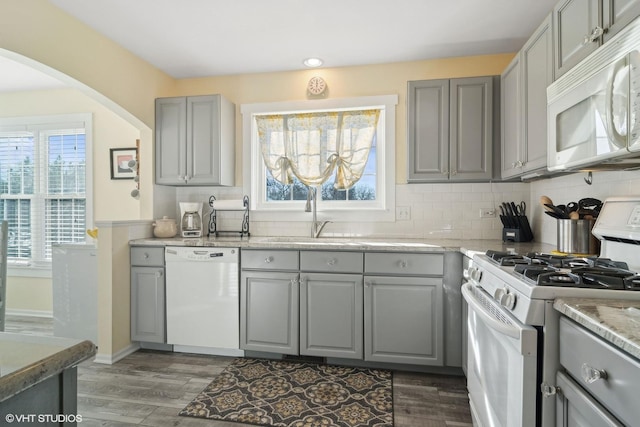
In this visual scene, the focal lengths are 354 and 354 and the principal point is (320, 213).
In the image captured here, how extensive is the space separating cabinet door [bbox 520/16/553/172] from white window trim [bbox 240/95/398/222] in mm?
1123

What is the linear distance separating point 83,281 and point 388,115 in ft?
10.1

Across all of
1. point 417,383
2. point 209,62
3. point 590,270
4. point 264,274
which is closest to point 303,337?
point 264,274

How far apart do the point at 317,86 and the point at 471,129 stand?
4.64 feet

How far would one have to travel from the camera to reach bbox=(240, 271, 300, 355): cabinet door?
269 centimetres

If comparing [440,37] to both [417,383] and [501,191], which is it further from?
[417,383]

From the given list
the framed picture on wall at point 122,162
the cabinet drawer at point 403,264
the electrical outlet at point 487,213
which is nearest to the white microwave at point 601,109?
the cabinet drawer at point 403,264

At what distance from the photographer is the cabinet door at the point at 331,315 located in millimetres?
2600

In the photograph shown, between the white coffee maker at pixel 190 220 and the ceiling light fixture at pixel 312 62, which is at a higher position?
the ceiling light fixture at pixel 312 62

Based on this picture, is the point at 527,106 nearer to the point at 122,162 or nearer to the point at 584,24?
the point at 584,24

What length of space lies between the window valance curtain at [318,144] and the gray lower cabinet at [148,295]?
1311 millimetres

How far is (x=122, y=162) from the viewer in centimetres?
372

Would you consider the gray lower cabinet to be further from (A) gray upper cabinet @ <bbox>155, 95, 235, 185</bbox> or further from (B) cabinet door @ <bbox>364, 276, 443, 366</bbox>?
(B) cabinet door @ <bbox>364, 276, 443, 366</bbox>

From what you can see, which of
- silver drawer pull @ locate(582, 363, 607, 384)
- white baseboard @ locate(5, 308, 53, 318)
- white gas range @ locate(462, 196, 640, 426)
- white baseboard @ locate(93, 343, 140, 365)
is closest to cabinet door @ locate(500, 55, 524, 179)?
white gas range @ locate(462, 196, 640, 426)

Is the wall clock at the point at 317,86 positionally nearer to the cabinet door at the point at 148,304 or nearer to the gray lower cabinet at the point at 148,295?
the gray lower cabinet at the point at 148,295
